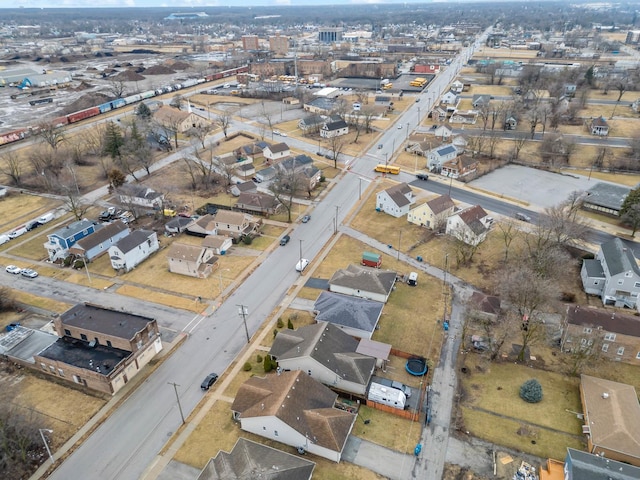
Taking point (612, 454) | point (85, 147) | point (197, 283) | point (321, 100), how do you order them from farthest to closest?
point (321, 100), point (85, 147), point (197, 283), point (612, 454)

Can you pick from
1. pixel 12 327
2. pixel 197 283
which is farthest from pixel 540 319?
pixel 12 327

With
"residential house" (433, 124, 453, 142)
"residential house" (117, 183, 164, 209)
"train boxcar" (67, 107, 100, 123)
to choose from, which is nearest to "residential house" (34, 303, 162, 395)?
"residential house" (117, 183, 164, 209)

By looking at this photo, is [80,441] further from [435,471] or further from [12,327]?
[435,471]

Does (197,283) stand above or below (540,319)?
below

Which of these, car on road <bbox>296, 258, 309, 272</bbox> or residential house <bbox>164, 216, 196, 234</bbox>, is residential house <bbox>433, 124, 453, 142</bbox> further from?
residential house <bbox>164, 216, 196, 234</bbox>

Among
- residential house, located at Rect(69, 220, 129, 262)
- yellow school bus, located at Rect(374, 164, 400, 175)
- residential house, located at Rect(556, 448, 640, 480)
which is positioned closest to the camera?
residential house, located at Rect(556, 448, 640, 480)

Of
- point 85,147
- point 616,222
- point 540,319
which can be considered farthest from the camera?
point 85,147

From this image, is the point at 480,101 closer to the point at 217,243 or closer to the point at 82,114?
the point at 217,243
